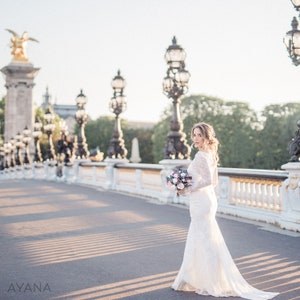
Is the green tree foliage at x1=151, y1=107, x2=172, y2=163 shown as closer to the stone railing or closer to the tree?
the tree

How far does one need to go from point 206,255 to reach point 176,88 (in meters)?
13.8

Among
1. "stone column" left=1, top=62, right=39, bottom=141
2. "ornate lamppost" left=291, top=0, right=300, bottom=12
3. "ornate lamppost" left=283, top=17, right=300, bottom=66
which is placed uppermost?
"stone column" left=1, top=62, right=39, bottom=141

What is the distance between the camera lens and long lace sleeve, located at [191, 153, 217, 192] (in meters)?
7.47

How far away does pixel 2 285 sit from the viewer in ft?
25.6

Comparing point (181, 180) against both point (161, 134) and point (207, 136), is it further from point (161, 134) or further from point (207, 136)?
point (161, 134)

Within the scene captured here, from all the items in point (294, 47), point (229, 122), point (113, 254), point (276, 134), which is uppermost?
point (229, 122)

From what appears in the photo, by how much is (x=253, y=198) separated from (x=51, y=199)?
28.4 ft

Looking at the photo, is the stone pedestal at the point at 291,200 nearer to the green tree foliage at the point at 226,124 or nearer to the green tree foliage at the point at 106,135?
the green tree foliage at the point at 226,124

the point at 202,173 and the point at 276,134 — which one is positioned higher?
the point at 276,134

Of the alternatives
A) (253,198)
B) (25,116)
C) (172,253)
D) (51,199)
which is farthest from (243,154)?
(172,253)

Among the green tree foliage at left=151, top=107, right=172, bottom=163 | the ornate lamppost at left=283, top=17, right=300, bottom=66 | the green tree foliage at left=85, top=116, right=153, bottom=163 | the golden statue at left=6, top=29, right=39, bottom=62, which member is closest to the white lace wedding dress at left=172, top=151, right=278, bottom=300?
the ornate lamppost at left=283, top=17, right=300, bottom=66

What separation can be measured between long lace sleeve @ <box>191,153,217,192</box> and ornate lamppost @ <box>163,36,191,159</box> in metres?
12.9

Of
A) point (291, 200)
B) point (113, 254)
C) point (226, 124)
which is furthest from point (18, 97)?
point (113, 254)

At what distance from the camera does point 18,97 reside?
10831 centimetres
